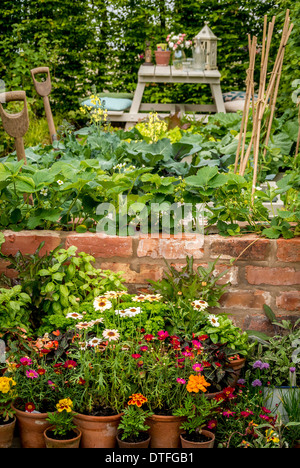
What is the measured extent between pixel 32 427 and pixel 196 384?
0.56 m

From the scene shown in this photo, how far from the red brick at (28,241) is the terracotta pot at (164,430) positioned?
2.92 ft

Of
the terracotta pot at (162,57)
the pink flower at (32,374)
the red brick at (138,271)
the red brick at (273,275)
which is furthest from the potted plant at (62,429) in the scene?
the terracotta pot at (162,57)

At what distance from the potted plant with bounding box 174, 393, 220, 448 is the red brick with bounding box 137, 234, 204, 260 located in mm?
701

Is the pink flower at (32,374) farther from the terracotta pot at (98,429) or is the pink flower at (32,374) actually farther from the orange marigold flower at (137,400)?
the orange marigold flower at (137,400)

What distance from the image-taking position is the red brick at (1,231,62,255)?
7.84ft

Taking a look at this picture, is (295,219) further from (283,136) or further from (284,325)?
(283,136)

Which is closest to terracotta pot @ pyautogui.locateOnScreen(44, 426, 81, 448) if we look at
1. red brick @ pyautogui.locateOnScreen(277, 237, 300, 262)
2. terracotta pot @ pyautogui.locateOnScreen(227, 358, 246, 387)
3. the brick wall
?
terracotta pot @ pyautogui.locateOnScreen(227, 358, 246, 387)

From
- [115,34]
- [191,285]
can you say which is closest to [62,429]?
[191,285]

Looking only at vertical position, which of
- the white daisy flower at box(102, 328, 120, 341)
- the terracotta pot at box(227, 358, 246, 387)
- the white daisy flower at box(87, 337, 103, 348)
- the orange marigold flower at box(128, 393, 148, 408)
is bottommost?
the terracotta pot at box(227, 358, 246, 387)

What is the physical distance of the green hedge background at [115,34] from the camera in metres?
7.14

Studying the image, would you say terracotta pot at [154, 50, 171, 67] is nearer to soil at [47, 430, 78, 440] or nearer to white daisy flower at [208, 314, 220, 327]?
white daisy flower at [208, 314, 220, 327]

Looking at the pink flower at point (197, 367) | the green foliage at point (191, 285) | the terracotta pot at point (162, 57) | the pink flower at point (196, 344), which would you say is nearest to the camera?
the pink flower at point (197, 367)

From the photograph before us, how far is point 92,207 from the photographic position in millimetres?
2488

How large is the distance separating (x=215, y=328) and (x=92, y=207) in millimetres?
786
